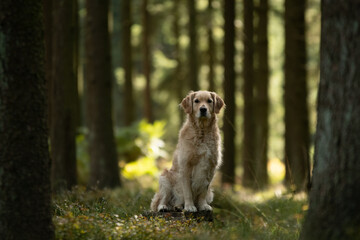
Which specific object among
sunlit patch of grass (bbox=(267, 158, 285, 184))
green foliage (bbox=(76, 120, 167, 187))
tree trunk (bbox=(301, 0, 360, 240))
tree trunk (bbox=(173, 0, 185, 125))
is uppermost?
tree trunk (bbox=(173, 0, 185, 125))

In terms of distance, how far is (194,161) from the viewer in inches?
268

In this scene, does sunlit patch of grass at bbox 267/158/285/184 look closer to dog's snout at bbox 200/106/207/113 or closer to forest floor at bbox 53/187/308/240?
forest floor at bbox 53/187/308/240

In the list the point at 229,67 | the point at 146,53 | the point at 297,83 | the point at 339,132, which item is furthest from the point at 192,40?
the point at 339,132

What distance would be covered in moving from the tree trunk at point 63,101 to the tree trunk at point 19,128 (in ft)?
19.8

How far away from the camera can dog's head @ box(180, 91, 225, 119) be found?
689 cm

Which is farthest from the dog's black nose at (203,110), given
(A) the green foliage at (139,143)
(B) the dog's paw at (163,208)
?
(A) the green foliage at (139,143)

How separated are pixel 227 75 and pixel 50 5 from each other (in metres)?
5.06

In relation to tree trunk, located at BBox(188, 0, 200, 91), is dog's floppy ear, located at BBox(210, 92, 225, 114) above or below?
below

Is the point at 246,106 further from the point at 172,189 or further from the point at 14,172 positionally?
the point at 14,172

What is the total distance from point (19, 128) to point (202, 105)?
11.0 ft

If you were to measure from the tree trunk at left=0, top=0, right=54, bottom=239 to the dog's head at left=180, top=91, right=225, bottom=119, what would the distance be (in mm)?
3174

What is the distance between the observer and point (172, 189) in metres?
7.16

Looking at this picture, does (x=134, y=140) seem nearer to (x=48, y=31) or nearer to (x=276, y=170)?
(x=48, y=31)

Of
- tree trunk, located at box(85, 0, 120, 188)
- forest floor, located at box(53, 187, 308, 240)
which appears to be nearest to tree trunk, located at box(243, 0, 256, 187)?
forest floor, located at box(53, 187, 308, 240)
